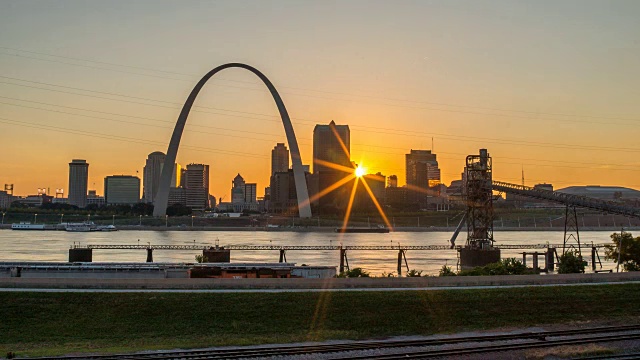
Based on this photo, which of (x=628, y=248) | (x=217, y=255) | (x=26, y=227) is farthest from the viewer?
(x=26, y=227)

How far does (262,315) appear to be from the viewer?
982 inches

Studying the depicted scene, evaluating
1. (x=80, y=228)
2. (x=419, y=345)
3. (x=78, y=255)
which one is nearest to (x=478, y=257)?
(x=78, y=255)

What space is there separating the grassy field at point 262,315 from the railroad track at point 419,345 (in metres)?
1.90

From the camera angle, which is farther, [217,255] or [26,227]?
[26,227]

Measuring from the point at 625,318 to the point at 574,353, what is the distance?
875 centimetres

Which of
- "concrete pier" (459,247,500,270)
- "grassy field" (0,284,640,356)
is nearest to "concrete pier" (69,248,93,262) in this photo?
"grassy field" (0,284,640,356)

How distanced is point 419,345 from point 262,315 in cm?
740

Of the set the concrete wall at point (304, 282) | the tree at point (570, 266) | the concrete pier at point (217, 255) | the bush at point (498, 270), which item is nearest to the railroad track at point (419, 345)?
the concrete wall at point (304, 282)

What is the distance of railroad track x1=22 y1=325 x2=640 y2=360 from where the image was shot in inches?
705

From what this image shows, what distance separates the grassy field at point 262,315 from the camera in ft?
71.7

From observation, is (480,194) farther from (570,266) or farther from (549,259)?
(570,266)

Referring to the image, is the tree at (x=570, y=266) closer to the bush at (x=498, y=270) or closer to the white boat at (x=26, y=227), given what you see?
the bush at (x=498, y=270)

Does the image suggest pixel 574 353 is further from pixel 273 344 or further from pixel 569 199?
pixel 569 199

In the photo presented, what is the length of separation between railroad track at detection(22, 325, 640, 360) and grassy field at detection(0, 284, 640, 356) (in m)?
1.90
